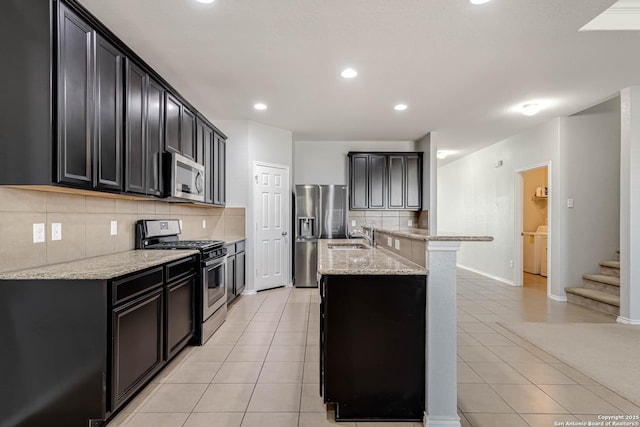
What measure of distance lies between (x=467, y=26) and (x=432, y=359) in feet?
7.70

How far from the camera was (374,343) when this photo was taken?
1.91m

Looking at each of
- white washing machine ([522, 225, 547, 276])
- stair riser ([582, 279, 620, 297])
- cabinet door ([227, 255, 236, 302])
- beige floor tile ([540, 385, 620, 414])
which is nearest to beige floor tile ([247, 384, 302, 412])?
beige floor tile ([540, 385, 620, 414])

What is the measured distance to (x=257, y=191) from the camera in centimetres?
509

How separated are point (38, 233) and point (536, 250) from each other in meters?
8.12

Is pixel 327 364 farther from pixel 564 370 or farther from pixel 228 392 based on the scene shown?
pixel 564 370

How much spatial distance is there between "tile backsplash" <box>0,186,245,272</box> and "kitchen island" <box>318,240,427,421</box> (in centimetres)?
175

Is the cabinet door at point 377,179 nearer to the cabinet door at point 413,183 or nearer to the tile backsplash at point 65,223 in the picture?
the cabinet door at point 413,183

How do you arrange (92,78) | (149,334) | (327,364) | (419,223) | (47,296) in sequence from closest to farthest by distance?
(47,296) < (327,364) < (92,78) < (149,334) < (419,223)

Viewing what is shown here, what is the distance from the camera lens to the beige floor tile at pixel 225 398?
204cm

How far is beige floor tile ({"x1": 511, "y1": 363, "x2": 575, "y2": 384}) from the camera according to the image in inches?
93.5

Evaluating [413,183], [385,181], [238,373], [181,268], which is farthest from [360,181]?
[238,373]

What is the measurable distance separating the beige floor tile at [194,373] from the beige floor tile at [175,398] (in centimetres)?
7

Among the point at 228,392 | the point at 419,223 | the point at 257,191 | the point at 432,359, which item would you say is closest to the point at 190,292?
the point at 228,392

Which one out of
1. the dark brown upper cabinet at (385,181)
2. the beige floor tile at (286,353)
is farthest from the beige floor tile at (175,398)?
the dark brown upper cabinet at (385,181)
